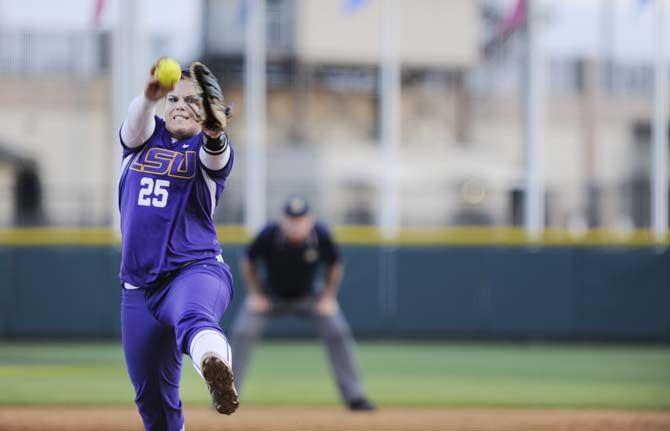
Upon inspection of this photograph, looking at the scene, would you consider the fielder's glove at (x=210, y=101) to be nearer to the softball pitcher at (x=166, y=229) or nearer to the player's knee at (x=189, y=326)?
the softball pitcher at (x=166, y=229)

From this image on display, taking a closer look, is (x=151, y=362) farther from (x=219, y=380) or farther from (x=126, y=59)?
(x=126, y=59)

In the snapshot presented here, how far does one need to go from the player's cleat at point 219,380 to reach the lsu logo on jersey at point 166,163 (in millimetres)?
947

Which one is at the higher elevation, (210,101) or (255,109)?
(255,109)

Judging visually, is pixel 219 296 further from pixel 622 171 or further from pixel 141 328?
pixel 622 171

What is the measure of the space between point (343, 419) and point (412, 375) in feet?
10.4

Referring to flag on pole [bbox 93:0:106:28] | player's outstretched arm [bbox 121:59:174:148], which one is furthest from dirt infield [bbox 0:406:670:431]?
flag on pole [bbox 93:0:106:28]

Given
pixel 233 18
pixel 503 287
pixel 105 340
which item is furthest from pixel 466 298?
pixel 233 18

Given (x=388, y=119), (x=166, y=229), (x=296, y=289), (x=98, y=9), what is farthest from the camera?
(x=388, y=119)

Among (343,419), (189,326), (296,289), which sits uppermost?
(189,326)

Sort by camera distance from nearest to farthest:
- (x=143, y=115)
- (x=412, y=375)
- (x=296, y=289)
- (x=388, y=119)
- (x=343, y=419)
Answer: (x=143, y=115)
(x=343, y=419)
(x=296, y=289)
(x=412, y=375)
(x=388, y=119)

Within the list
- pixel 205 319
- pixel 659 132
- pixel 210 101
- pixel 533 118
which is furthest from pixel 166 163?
pixel 659 132

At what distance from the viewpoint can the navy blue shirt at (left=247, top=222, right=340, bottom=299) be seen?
8359 millimetres

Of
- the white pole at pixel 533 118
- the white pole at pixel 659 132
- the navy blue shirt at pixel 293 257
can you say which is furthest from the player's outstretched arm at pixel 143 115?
the white pole at pixel 659 132

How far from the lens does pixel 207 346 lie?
12.3 ft
